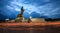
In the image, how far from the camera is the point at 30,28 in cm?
222

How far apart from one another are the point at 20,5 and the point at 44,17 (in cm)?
44

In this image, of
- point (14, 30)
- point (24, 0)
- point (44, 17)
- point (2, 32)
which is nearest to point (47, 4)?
point (44, 17)

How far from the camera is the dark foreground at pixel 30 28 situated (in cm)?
216

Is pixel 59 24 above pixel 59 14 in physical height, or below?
below

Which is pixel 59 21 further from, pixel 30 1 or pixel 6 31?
pixel 6 31

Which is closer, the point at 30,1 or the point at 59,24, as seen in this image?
the point at 59,24

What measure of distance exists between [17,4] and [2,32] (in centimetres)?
55

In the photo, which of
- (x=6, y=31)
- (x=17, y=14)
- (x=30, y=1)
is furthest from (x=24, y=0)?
(x=6, y=31)

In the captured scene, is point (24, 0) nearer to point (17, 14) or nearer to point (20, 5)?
point (20, 5)

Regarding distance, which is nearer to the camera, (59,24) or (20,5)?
(59,24)

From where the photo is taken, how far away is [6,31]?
2221mm

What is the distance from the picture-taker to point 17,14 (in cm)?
242

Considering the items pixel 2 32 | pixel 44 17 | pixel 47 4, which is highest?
pixel 47 4

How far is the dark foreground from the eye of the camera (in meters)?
2.16
